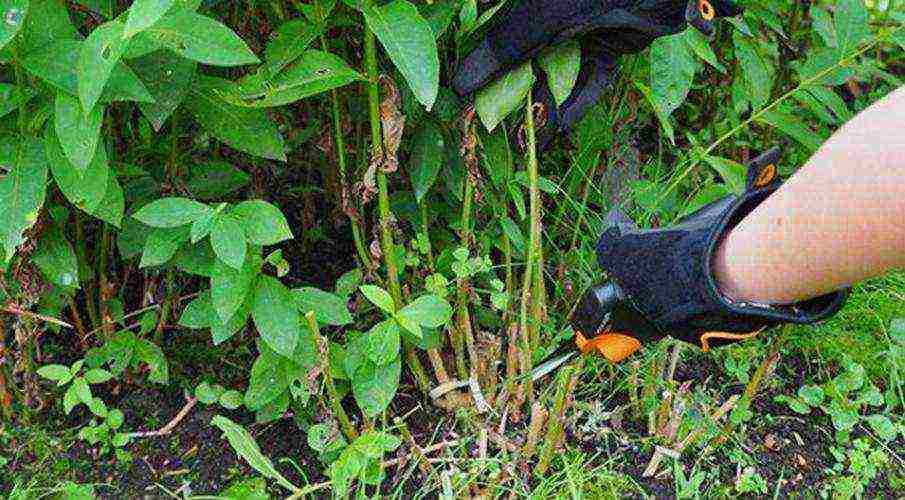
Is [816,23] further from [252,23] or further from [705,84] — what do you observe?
[252,23]

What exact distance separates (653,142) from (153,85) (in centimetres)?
141

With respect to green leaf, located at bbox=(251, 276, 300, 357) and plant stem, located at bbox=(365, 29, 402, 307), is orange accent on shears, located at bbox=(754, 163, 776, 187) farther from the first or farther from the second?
green leaf, located at bbox=(251, 276, 300, 357)

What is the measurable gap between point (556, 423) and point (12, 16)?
114cm

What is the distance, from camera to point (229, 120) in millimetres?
1647

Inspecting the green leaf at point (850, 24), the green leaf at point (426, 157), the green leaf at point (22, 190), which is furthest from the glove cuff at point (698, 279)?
the green leaf at point (22, 190)

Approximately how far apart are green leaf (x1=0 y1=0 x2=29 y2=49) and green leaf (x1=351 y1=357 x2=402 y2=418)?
818 millimetres

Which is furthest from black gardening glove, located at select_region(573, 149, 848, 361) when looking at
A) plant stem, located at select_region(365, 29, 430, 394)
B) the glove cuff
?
plant stem, located at select_region(365, 29, 430, 394)

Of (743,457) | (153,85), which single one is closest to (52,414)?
(153,85)

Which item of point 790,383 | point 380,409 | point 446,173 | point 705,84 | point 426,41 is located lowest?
point 790,383

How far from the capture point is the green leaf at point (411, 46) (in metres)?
1.48

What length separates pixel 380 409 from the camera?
5.98 ft

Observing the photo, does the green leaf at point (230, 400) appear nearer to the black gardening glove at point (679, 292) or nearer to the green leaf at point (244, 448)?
the green leaf at point (244, 448)

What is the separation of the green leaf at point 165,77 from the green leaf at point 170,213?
5.9 inches

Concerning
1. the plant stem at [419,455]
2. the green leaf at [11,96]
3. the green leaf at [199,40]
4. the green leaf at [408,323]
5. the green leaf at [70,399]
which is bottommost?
the plant stem at [419,455]
